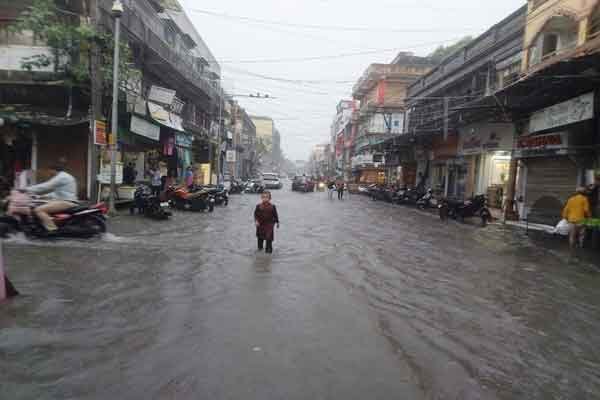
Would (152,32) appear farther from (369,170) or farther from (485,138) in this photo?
(369,170)

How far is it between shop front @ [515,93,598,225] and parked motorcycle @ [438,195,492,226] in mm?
1793

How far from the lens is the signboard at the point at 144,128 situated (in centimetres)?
1783

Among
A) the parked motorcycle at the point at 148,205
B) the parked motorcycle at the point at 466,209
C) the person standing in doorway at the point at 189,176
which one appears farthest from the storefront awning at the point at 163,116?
the parked motorcycle at the point at 466,209

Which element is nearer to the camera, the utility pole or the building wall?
the utility pole

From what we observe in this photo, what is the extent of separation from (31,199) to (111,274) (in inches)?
151

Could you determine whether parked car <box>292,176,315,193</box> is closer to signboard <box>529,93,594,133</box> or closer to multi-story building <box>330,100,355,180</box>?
signboard <box>529,93,594,133</box>

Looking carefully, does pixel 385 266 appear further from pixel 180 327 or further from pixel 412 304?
pixel 180 327

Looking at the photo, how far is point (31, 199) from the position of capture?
9125 mm

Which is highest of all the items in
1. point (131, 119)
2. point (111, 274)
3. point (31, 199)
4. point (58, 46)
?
point (58, 46)

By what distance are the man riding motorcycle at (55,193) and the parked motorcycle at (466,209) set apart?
50.1 ft

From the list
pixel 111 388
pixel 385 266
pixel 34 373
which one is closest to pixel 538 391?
pixel 111 388

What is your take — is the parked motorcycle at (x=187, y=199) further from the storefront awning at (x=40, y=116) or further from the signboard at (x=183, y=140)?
the signboard at (x=183, y=140)

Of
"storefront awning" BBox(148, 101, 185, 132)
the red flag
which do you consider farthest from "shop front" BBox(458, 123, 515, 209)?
the red flag

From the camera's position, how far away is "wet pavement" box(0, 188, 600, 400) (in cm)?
344
